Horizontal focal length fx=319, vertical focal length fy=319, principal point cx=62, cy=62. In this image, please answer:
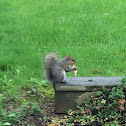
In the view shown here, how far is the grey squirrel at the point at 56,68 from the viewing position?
4.00 meters

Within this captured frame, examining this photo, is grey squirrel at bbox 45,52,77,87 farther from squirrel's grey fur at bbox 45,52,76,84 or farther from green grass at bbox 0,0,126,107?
green grass at bbox 0,0,126,107

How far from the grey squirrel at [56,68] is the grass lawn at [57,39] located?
585mm

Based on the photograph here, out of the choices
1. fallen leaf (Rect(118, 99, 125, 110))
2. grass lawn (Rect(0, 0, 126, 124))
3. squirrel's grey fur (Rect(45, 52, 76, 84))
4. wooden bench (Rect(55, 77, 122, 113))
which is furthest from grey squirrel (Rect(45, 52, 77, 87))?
fallen leaf (Rect(118, 99, 125, 110))

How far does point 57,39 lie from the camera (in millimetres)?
6746

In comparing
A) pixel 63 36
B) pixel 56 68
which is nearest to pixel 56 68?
pixel 56 68

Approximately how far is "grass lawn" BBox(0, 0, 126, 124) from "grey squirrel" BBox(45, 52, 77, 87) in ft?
1.92

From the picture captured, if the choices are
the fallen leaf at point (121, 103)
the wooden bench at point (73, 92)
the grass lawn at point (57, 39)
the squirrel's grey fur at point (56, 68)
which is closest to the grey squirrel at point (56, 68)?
the squirrel's grey fur at point (56, 68)

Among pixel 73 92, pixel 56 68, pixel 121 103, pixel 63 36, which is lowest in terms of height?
pixel 121 103

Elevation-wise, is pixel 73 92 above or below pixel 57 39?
below

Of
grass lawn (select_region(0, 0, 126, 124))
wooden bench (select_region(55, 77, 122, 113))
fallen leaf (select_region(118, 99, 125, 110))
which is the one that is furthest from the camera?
Answer: grass lawn (select_region(0, 0, 126, 124))

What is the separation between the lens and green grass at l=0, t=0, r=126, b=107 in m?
5.54

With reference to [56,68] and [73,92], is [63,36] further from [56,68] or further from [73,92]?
[73,92]

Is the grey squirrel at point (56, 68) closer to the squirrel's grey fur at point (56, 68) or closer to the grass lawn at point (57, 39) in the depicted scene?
the squirrel's grey fur at point (56, 68)

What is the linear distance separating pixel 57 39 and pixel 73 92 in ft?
9.65
